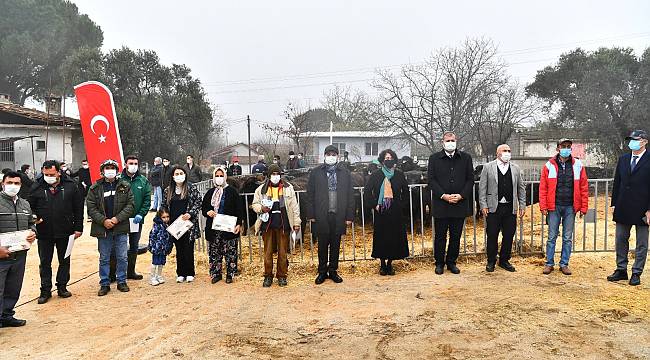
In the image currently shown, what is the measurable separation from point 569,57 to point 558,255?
23839mm

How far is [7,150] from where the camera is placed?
1747cm

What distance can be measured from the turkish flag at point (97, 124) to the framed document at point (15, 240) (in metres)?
2.67

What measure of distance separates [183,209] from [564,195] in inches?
198

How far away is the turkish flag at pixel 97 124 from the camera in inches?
285

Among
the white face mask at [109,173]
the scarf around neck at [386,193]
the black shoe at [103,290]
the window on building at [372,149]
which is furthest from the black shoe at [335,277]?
the window on building at [372,149]

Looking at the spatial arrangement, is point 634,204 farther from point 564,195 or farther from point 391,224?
point 391,224

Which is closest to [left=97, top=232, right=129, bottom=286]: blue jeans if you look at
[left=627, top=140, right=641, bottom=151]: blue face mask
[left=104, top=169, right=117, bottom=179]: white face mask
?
[left=104, top=169, right=117, bottom=179]: white face mask

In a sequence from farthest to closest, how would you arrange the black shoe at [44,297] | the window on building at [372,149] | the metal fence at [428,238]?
the window on building at [372,149] → the metal fence at [428,238] → the black shoe at [44,297]

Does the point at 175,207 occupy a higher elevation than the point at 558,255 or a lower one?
higher

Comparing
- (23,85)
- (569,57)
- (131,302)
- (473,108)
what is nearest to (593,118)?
(473,108)

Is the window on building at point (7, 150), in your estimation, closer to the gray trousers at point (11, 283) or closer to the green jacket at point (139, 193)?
the green jacket at point (139, 193)

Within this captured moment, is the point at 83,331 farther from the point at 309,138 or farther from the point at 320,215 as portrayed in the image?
the point at 309,138

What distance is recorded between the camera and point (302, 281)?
6078 millimetres

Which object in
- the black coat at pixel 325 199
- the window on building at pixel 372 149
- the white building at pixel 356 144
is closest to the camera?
the black coat at pixel 325 199
